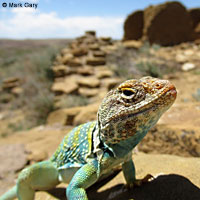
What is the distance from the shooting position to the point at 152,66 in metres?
12.2

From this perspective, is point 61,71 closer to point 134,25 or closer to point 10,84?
point 10,84

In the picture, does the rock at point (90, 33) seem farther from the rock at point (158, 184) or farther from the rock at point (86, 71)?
the rock at point (158, 184)

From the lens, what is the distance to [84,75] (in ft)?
47.2

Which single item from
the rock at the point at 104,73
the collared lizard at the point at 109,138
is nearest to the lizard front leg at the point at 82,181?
the collared lizard at the point at 109,138

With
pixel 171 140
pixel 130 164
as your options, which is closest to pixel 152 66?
pixel 171 140

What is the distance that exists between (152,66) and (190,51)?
5.76 meters

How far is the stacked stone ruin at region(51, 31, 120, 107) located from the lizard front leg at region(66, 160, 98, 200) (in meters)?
8.00

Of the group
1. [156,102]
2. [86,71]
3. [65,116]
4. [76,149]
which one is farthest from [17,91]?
[156,102]

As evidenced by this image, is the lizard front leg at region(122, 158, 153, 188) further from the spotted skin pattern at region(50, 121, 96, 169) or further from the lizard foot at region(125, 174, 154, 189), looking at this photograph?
the spotted skin pattern at region(50, 121, 96, 169)

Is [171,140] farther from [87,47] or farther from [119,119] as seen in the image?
[87,47]

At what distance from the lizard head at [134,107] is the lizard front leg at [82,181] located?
0.35 metres

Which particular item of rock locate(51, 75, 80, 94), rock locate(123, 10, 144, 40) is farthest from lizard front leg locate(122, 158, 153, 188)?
rock locate(123, 10, 144, 40)

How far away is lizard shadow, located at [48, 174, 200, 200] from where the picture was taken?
2096 millimetres

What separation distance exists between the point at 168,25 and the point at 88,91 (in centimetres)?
1172
